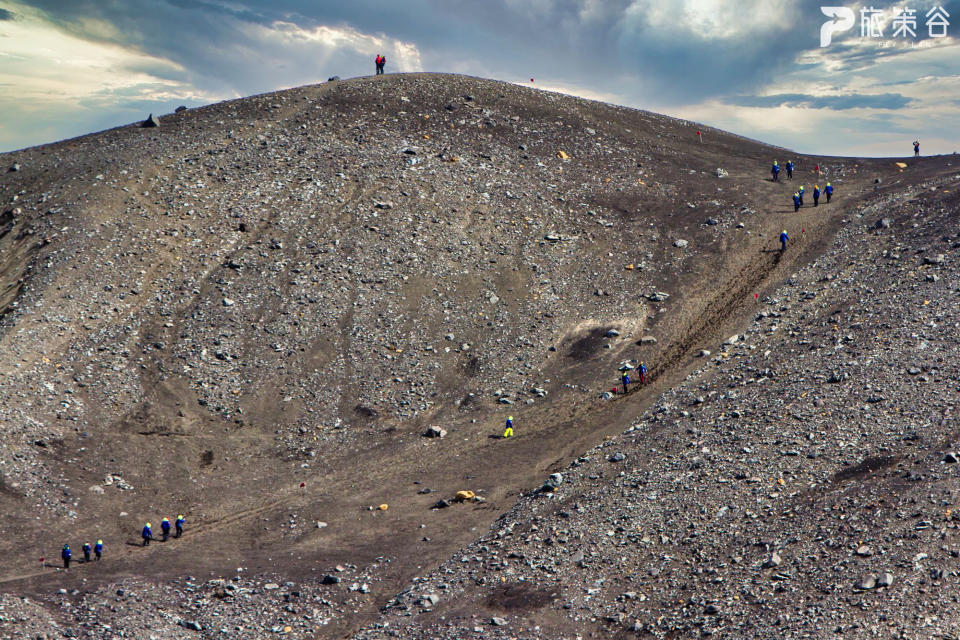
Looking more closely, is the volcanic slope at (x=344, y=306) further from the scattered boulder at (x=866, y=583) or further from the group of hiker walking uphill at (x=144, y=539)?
the scattered boulder at (x=866, y=583)

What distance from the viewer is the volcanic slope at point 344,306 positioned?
31109mm

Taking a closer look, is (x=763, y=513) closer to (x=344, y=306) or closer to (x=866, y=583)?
(x=866, y=583)

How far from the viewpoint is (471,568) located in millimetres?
25812

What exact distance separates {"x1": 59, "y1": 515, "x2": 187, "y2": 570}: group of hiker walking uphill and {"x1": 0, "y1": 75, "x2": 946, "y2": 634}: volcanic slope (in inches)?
21.1

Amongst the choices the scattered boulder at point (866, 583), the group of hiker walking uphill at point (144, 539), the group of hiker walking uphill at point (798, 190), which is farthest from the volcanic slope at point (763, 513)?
the group of hiker walking uphill at point (144, 539)

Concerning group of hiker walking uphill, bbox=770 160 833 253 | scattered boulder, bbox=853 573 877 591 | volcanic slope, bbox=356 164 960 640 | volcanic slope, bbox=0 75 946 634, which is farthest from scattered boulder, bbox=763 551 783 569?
group of hiker walking uphill, bbox=770 160 833 253

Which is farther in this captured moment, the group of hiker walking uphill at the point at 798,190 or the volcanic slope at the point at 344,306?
the group of hiker walking uphill at the point at 798,190

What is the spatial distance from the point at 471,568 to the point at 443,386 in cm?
1483

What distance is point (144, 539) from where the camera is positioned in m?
29.2

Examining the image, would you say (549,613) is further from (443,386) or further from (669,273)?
(669,273)

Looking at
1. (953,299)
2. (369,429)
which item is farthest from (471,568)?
(953,299)

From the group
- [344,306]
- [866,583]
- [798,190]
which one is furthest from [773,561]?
[798,190]

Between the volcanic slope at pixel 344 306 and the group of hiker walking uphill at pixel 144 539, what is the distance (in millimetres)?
536

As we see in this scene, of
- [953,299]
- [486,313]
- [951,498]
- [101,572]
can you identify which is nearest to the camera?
[951,498]
